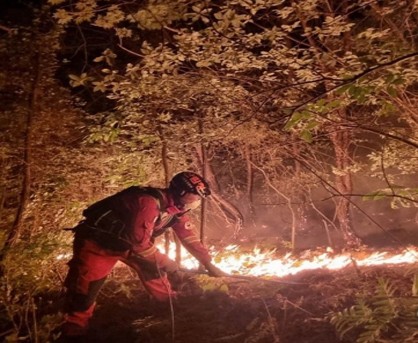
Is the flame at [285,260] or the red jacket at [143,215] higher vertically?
the red jacket at [143,215]

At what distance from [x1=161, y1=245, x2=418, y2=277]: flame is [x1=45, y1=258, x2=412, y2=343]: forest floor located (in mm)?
1002

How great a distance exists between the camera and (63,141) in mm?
7320

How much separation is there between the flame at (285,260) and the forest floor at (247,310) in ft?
3.29

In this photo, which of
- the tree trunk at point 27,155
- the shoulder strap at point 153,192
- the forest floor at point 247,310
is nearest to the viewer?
the forest floor at point 247,310

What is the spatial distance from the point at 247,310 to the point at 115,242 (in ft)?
6.84

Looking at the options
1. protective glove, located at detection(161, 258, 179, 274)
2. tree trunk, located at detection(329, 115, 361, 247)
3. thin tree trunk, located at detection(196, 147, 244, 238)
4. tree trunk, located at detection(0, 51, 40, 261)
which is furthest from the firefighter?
thin tree trunk, located at detection(196, 147, 244, 238)

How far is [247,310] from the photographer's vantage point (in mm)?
5660

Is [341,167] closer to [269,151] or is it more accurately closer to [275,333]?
[269,151]

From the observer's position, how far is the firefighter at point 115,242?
5648mm

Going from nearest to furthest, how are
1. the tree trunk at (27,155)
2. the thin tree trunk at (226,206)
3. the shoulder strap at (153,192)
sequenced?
the shoulder strap at (153,192) < the tree trunk at (27,155) < the thin tree trunk at (226,206)

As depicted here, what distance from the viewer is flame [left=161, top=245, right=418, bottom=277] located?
7.52 metres

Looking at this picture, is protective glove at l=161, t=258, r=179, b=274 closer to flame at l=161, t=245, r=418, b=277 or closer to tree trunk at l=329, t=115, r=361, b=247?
flame at l=161, t=245, r=418, b=277

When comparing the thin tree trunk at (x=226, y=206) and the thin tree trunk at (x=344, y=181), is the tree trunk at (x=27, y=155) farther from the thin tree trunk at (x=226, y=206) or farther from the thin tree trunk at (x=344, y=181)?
the thin tree trunk at (x=344, y=181)

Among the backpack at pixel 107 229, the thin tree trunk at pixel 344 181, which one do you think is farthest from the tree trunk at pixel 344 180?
the backpack at pixel 107 229
